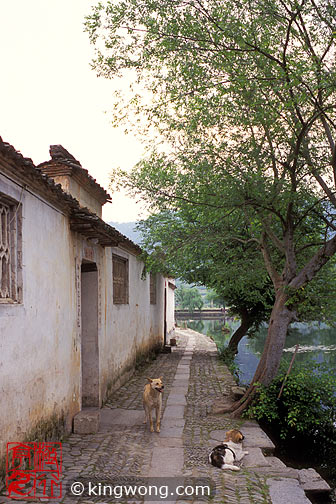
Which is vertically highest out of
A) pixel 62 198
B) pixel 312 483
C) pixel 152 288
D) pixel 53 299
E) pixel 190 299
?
pixel 62 198

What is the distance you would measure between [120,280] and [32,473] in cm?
724

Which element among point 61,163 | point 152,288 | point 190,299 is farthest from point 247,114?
point 190,299

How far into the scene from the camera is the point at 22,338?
17.8ft

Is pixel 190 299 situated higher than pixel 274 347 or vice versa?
pixel 190 299

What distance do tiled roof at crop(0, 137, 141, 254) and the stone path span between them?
3.28 m

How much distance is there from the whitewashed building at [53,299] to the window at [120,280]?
0.10m

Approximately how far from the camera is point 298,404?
8.58 m

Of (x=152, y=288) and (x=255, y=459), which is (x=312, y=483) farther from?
(x=152, y=288)

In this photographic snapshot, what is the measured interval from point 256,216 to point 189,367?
776 cm

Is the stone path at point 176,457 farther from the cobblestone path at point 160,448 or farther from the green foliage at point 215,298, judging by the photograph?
the green foliage at point 215,298

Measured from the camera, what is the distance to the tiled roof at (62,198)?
16.3 feet

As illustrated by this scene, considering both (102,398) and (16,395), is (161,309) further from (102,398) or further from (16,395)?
(16,395)

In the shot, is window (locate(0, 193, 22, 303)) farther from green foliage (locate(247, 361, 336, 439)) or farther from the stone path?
green foliage (locate(247, 361, 336, 439))

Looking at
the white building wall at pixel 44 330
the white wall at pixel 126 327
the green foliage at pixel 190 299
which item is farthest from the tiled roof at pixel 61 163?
the green foliage at pixel 190 299
